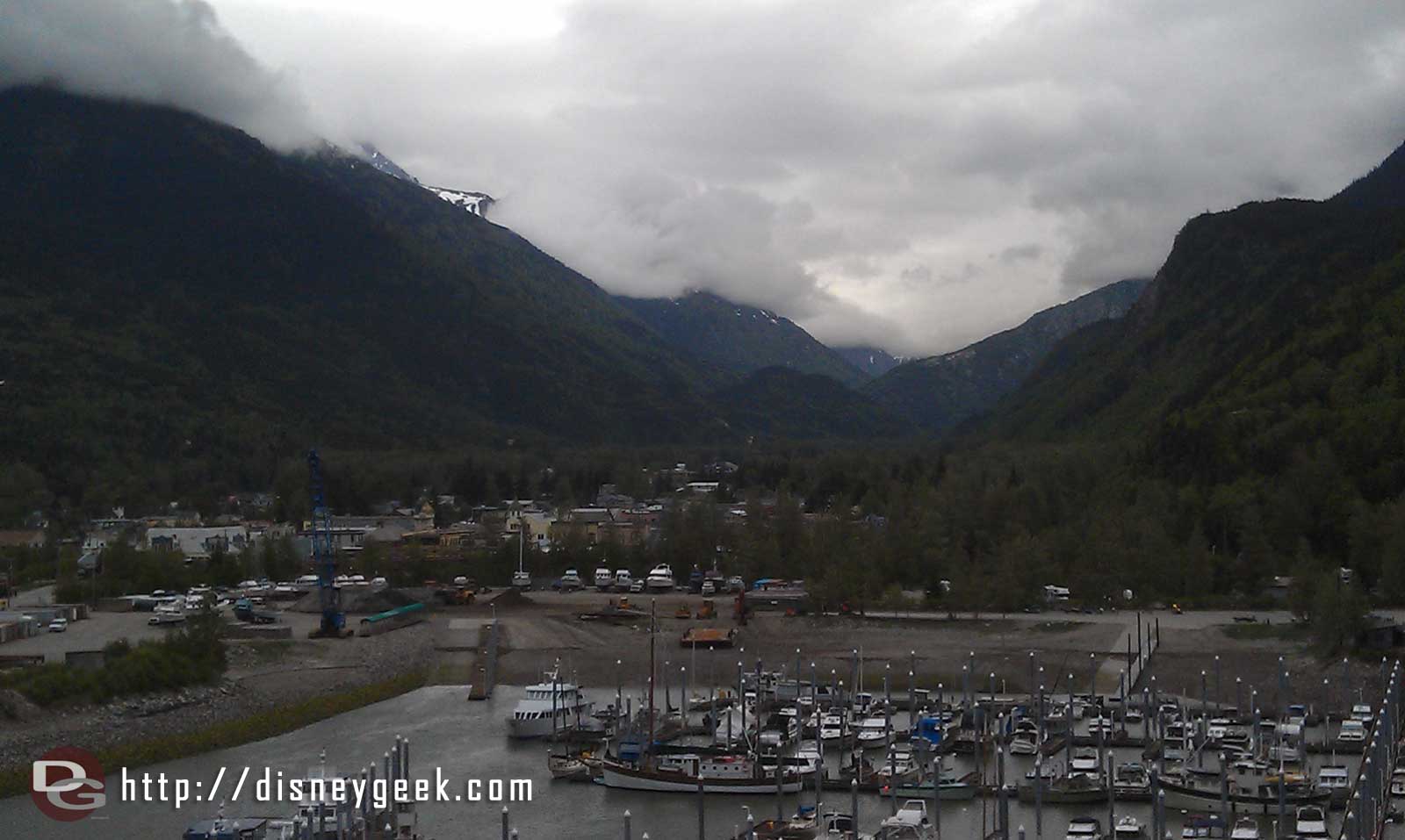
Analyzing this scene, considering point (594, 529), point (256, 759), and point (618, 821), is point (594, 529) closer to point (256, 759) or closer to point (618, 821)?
point (256, 759)

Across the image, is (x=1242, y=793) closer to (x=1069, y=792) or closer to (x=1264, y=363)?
(x=1069, y=792)

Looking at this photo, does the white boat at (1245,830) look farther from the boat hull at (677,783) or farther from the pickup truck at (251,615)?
the pickup truck at (251,615)

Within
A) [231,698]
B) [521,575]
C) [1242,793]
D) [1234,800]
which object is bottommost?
[1234,800]

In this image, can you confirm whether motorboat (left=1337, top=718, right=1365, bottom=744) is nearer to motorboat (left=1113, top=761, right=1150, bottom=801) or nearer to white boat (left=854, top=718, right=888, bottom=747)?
motorboat (left=1113, top=761, right=1150, bottom=801)

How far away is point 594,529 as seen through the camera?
109375mm

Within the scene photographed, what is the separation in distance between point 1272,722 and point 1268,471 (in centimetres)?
4371

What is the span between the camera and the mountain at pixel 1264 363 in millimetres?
83625

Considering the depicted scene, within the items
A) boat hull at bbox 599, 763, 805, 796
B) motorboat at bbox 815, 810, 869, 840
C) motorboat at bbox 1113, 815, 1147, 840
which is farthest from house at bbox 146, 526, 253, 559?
motorboat at bbox 1113, 815, 1147, 840

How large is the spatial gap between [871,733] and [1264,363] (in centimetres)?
7365

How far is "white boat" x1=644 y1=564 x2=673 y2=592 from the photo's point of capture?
8862 cm

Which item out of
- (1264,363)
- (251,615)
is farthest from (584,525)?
(1264,363)

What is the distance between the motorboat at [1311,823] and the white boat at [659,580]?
56.7 meters

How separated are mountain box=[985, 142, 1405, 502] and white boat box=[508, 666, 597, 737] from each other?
4474 cm

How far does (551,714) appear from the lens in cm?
4825
